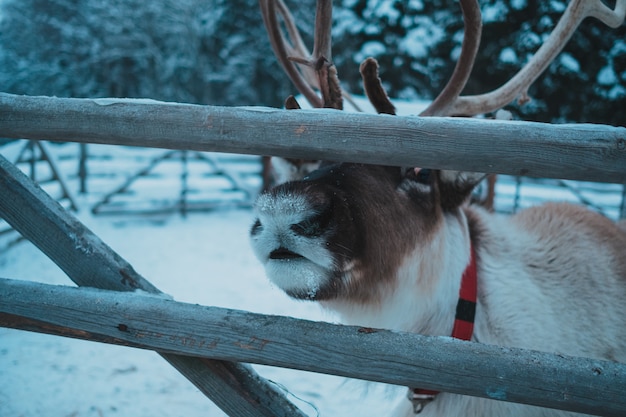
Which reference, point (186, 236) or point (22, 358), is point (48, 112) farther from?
point (186, 236)

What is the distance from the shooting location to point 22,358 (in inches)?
145

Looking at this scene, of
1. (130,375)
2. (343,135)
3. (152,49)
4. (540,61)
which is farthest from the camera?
(152,49)

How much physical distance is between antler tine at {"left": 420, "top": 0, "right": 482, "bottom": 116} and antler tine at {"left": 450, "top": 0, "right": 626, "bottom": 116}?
0.07 metres

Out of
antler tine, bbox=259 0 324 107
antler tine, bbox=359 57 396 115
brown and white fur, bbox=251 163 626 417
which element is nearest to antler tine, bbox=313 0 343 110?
antler tine, bbox=359 57 396 115

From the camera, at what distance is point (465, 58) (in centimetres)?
228

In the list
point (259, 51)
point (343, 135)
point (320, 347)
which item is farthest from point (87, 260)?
point (259, 51)

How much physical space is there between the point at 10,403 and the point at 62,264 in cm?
186

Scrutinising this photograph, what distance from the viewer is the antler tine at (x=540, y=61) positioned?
254 cm

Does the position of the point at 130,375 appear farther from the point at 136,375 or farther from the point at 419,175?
the point at 419,175

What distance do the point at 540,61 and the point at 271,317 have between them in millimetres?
2071

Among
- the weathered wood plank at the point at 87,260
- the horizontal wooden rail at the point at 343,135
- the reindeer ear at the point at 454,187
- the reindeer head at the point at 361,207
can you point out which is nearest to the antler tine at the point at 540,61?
the reindeer head at the point at 361,207

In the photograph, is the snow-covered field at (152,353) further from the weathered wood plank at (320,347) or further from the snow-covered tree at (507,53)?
the snow-covered tree at (507,53)

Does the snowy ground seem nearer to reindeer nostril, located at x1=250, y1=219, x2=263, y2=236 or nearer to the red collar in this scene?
reindeer nostril, located at x1=250, y1=219, x2=263, y2=236

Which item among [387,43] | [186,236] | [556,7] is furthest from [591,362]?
[387,43]
